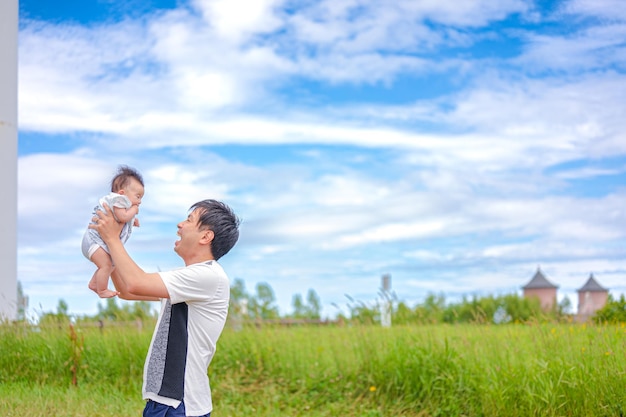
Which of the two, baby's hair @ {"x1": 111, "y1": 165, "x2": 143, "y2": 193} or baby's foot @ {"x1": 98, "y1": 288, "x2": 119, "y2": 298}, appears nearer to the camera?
baby's foot @ {"x1": 98, "y1": 288, "x2": 119, "y2": 298}

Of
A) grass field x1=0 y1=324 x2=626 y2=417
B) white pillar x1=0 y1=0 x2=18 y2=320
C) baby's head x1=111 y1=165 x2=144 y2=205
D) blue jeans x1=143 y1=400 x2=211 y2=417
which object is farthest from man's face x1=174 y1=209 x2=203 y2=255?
white pillar x1=0 y1=0 x2=18 y2=320

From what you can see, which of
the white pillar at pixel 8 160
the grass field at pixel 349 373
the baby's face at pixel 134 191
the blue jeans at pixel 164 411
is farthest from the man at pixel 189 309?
the white pillar at pixel 8 160

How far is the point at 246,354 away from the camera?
8.05 metres

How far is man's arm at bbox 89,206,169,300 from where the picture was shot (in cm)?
276

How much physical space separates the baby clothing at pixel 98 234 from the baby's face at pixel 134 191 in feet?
0.53

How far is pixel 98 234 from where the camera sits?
3.04 meters

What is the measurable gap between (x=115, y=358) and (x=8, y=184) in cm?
312

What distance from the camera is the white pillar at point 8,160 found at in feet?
30.7

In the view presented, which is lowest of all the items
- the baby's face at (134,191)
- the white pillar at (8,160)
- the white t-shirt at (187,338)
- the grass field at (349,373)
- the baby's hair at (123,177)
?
the grass field at (349,373)

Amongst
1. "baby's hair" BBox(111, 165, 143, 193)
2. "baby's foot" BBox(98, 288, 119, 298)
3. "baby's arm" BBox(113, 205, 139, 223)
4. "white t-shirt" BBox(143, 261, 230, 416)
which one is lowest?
"white t-shirt" BBox(143, 261, 230, 416)

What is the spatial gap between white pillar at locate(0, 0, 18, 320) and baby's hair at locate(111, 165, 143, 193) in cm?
670

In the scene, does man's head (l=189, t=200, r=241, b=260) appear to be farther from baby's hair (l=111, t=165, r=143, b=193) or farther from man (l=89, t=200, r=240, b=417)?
baby's hair (l=111, t=165, r=143, b=193)

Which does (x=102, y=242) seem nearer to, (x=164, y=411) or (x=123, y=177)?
(x=123, y=177)

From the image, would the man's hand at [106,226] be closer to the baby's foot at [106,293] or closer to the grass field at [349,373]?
the baby's foot at [106,293]
